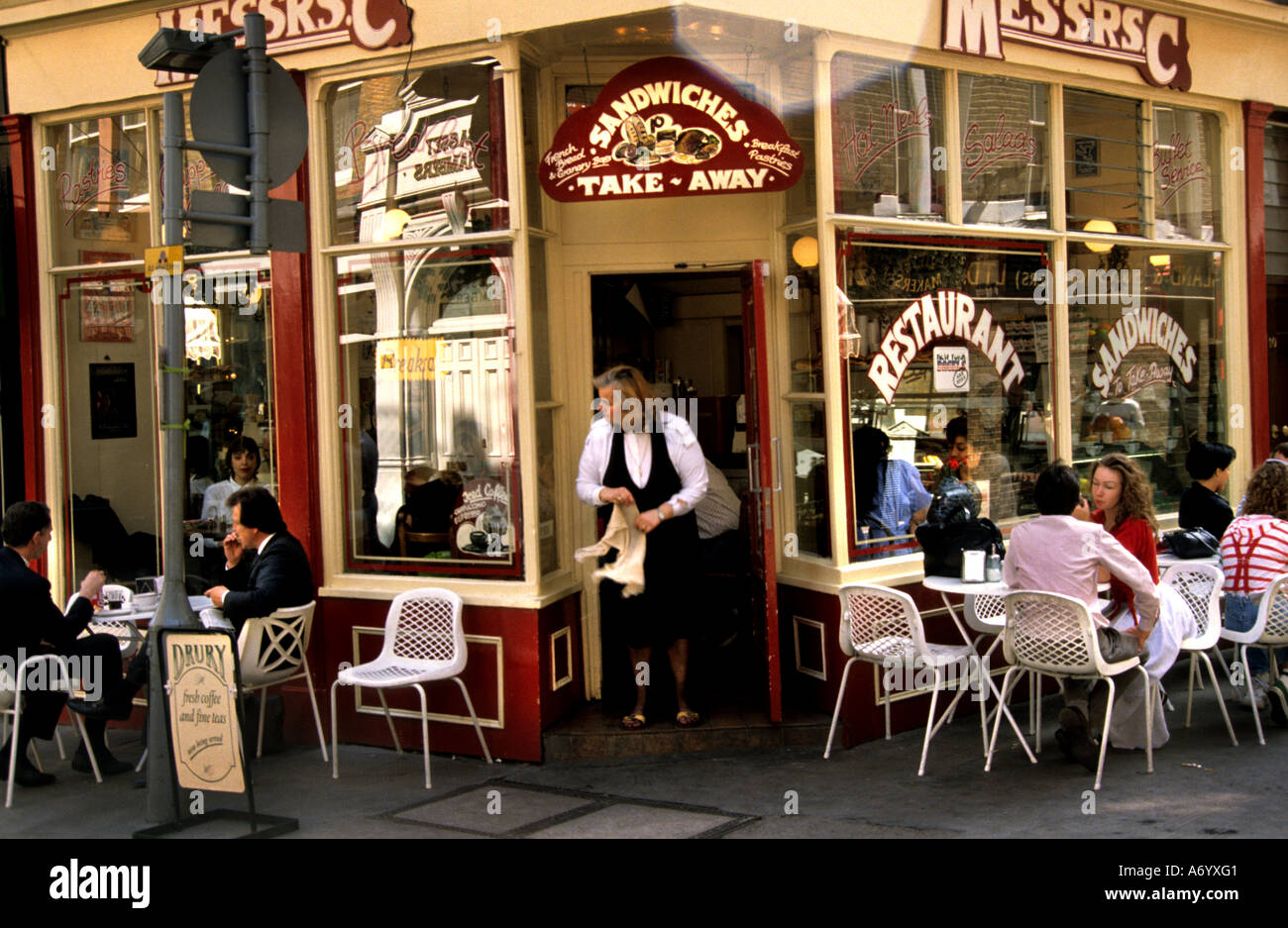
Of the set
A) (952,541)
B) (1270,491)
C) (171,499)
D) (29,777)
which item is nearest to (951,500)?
(952,541)

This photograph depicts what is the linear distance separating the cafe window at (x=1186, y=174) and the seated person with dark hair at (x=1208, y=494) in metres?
1.82

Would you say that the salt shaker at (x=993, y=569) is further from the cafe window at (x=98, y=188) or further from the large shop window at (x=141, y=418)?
the cafe window at (x=98, y=188)

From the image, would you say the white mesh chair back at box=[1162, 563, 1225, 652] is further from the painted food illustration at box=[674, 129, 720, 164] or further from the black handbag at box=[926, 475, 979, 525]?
the painted food illustration at box=[674, 129, 720, 164]

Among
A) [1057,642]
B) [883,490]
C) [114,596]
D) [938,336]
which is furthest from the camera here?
[938,336]

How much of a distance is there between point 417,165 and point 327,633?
2714 millimetres

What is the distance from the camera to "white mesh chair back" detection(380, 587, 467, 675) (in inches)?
265

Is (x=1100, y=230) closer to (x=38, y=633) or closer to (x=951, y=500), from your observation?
(x=951, y=500)

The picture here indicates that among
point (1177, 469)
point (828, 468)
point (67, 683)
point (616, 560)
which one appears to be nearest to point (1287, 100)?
point (1177, 469)

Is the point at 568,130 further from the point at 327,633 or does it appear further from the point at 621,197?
the point at 327,633

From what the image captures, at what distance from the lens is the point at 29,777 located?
261 inches

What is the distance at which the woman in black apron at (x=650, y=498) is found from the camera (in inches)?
269

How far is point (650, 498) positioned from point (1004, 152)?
3.18 metres

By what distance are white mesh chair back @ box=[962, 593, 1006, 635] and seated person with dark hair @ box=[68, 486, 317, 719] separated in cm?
354

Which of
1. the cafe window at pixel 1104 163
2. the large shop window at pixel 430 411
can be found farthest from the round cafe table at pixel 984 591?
the cafe window at pixel 1104 163
